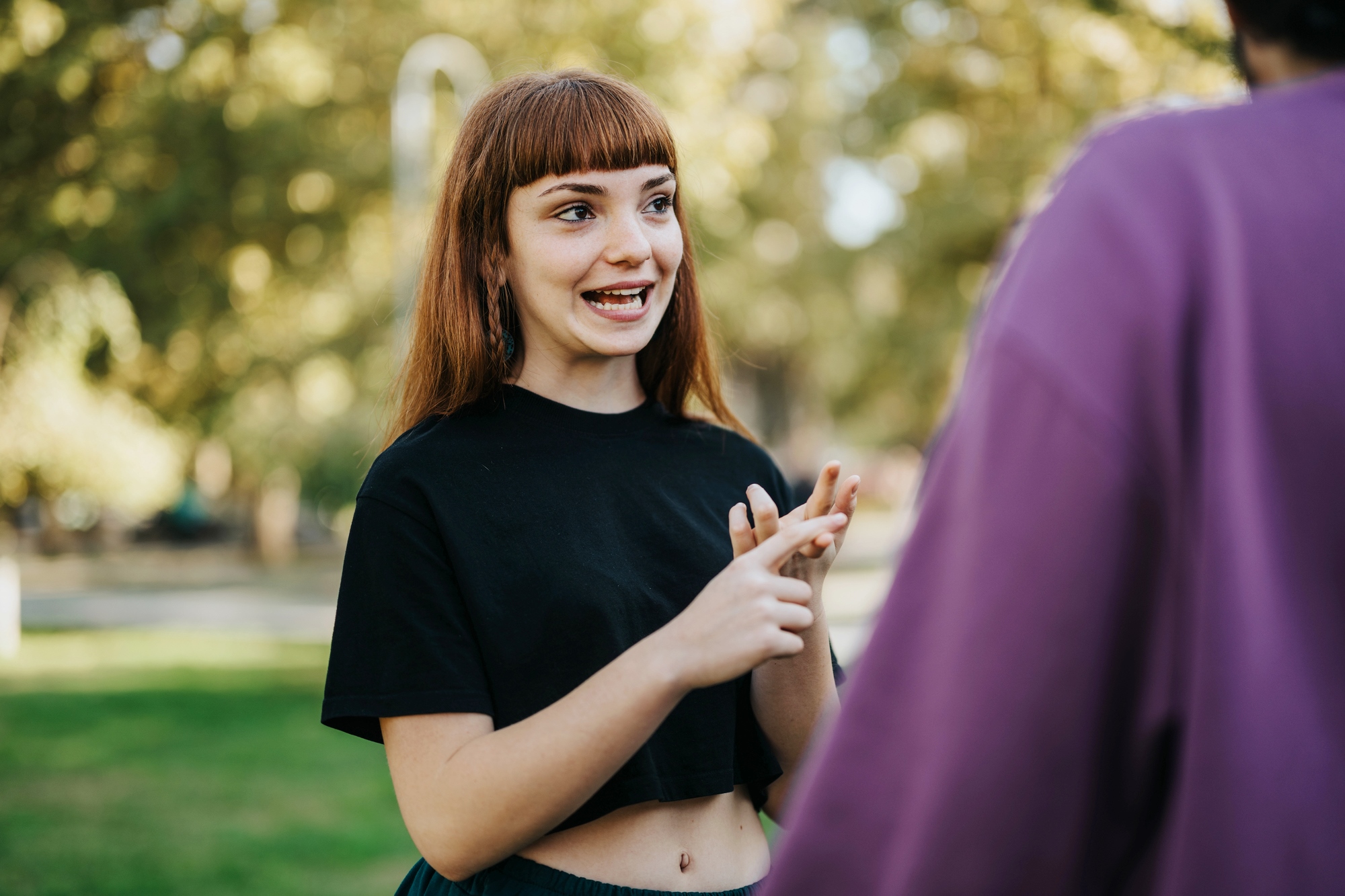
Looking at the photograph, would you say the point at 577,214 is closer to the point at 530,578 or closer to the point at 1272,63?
the point at 530,578

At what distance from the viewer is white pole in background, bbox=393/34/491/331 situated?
12336mm

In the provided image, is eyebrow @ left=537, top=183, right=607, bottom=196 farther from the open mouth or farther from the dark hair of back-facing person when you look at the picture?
the dark hair of back-facing person

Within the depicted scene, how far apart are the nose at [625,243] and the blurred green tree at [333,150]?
32.2 ft

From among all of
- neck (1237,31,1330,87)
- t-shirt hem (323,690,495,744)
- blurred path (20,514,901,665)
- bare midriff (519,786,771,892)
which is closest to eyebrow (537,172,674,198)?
t-shirt hem (323,690,495,744)

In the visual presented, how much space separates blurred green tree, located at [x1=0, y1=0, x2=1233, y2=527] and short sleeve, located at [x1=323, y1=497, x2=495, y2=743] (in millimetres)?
10142

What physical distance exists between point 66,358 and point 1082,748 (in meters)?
11.9

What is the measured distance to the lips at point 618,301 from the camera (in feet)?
6.28

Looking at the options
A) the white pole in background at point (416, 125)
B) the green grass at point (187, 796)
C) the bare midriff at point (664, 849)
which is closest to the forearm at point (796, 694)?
the bare midriff at point (664, 849)

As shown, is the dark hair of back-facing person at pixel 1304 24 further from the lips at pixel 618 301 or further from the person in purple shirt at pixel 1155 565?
the lips at pixel 618 301

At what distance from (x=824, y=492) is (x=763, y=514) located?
11 cm

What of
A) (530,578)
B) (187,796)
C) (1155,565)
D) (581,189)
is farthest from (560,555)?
(187,796)

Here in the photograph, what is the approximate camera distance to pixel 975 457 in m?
0.83

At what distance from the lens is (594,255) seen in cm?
187

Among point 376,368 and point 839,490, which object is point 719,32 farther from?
point 839,490
